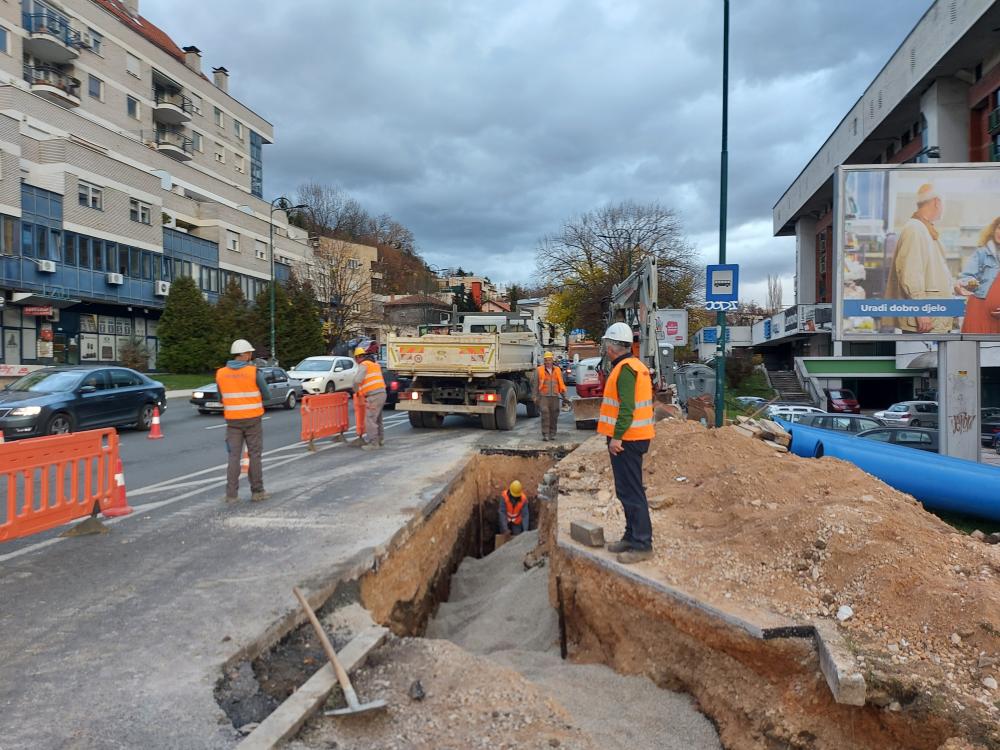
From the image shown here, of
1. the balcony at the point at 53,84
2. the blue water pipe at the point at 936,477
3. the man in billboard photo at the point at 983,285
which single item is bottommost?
the blue water pipe at the point at 936,477

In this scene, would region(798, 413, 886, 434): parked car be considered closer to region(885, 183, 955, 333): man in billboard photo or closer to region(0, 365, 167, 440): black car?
region(885, 183, 955, 333): man in billboard photo

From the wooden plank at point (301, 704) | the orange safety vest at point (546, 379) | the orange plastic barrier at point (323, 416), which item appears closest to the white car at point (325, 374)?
the orange plastic barrier at point (323, 416)

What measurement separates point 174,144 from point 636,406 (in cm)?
4768

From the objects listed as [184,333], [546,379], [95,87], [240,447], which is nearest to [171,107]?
[95,87]

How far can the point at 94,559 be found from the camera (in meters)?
5.62

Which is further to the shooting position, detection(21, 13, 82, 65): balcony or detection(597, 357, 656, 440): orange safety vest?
detection(21, 13, 82, 65): balcony

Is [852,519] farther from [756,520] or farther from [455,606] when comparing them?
[455,606]

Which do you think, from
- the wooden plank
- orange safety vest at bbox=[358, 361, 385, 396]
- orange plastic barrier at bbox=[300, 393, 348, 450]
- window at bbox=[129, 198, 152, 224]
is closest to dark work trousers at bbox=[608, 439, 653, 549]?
the wooden plank

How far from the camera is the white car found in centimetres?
2218

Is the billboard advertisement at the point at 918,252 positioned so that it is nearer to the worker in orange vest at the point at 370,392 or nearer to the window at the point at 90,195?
the worker in orange vest at the point at 370,392

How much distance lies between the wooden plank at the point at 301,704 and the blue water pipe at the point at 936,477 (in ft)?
27.9

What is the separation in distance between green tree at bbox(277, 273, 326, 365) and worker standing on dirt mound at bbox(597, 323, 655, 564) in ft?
121

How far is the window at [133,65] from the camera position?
39.4 metres

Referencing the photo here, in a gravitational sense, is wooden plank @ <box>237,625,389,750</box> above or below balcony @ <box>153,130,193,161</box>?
below
